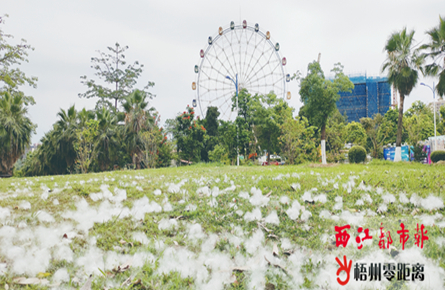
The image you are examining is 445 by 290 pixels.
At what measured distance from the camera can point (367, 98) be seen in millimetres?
58438

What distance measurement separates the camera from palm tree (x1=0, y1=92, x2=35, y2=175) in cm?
1527

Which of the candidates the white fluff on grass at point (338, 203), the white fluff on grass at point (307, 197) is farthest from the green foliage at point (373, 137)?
the white fluff on grass at point (307, 197)

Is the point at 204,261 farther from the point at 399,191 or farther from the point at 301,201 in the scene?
the point at 399,191

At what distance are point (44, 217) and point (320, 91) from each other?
52.9 feet

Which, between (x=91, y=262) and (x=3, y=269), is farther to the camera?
(x=91, y=262)

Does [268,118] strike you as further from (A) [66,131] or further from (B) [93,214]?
(B) [93,214]

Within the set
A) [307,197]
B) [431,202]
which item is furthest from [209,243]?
[431,202]

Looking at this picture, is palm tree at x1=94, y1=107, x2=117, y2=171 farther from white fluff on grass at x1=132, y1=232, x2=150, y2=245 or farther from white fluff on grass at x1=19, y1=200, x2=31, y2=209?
white fluff on grass at x1=132, y1=232, x2=150, y2=245

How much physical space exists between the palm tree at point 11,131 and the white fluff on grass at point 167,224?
1765cm

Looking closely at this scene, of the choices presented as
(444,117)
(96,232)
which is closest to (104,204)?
(96,232)

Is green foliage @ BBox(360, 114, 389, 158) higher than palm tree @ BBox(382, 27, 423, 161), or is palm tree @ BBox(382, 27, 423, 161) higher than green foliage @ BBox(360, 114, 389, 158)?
palm tree @ BBox(382, 27, 423, 161)

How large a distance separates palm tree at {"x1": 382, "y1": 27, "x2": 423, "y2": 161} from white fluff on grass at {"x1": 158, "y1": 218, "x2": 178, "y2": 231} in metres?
16.7

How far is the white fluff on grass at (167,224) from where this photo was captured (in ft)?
7.59

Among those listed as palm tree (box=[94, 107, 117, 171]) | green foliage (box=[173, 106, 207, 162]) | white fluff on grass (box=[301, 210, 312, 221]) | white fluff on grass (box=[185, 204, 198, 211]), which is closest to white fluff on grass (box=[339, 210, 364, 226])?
white fluff on grass (box=[301, 210, 312, 221])
